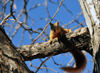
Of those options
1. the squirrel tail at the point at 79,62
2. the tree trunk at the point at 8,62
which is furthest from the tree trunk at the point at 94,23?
the squirrel tail at the point at 79,62

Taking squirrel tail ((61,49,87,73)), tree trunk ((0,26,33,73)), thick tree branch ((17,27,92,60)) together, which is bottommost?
squirrel tail ((61,49,87,73))

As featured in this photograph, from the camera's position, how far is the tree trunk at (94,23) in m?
1.05

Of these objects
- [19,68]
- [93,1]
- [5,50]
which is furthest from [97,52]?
[5,50]

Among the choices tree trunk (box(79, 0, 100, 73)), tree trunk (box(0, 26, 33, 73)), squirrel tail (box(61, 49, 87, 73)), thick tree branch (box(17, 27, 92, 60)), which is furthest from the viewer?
squirrel tail (box(61, 49, 87, 73))

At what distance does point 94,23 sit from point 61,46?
0.95 metres

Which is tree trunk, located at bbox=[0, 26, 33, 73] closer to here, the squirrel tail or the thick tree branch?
the thick tree branch

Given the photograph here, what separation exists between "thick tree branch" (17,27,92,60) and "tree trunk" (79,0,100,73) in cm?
80

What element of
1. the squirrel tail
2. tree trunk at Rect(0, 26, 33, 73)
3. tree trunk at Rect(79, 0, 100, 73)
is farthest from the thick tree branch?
tree trunk at Rect(0, 26, 33, 73)

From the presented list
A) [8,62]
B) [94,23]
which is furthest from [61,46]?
[8,62]

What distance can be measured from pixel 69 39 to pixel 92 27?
0.87 m

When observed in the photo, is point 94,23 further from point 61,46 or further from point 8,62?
point 61,46

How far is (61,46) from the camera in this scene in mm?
1998

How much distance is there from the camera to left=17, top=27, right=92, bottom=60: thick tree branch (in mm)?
1935

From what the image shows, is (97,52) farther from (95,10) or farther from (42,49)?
Answer: (42,49)
